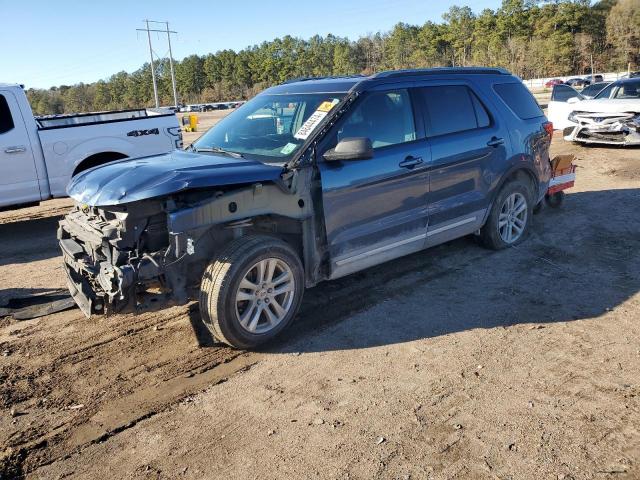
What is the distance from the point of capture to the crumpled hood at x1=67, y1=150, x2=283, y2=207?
11.9 feet

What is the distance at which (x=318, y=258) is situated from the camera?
14.4 feet

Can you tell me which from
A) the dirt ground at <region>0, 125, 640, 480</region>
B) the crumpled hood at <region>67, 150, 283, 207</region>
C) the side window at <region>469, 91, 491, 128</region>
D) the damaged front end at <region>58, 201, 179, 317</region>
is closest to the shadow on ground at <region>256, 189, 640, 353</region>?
the dirt ground at <region>0, 125, 640, 480</region>

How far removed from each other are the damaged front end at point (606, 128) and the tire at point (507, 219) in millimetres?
7520

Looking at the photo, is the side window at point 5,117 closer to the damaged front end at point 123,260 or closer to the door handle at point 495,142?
the damaged front end at point 123,260

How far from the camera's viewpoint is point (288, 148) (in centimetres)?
436

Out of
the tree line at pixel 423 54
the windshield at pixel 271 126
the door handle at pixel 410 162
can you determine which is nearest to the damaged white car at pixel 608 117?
the door handle at pixel 410 162

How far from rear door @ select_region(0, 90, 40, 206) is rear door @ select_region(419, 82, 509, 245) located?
6041 millimetres

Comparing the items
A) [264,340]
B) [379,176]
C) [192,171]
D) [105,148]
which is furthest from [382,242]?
[105,148]

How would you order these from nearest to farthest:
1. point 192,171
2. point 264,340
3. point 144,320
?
point 192,171, point 264,340, point 144,320

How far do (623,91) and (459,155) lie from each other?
10.3 m

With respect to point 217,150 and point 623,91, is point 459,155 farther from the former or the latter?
point 623,91

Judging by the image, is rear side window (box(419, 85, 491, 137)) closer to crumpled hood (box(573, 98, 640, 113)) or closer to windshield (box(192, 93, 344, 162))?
windshield (box(192, 93, 344, 162))

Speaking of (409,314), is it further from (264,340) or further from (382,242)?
(264,340)

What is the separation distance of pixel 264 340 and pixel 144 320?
127 cm
